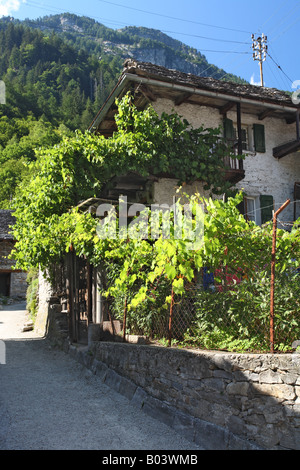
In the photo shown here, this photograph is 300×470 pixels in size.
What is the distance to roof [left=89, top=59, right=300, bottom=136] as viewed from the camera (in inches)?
424

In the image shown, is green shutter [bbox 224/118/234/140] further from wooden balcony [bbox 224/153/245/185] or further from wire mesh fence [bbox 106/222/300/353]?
wire mesh fence [bbox 106/222/300/353]

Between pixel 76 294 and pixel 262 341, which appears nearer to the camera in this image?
pixel 262 341

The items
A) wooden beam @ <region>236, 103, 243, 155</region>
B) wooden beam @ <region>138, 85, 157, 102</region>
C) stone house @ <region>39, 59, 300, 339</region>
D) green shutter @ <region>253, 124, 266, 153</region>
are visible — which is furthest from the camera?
green shutter @ <region>253, 124, 266, 153</region>

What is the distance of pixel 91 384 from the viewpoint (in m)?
6.30

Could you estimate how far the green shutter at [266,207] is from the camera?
1248cm

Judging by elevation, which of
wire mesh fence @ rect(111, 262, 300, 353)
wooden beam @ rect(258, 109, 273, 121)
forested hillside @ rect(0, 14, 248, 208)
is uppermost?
forested hillside @ rect(0, 14, 248, 208)

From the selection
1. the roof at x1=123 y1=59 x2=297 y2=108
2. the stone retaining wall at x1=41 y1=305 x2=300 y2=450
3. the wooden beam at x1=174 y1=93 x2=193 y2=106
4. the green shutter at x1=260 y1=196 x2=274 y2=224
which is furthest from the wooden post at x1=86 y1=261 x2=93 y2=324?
the green shutter at x1=260 y1=196 x2=274 y2=224

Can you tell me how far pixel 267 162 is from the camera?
42.9ft

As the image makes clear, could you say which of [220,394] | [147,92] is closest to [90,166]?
[147,92]

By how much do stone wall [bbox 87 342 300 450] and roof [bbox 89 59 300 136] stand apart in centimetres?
777

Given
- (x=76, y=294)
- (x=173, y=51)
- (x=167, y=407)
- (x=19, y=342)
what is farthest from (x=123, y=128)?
(x=173, y=51)

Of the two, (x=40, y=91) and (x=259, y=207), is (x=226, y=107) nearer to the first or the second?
(x=259, y=207)
